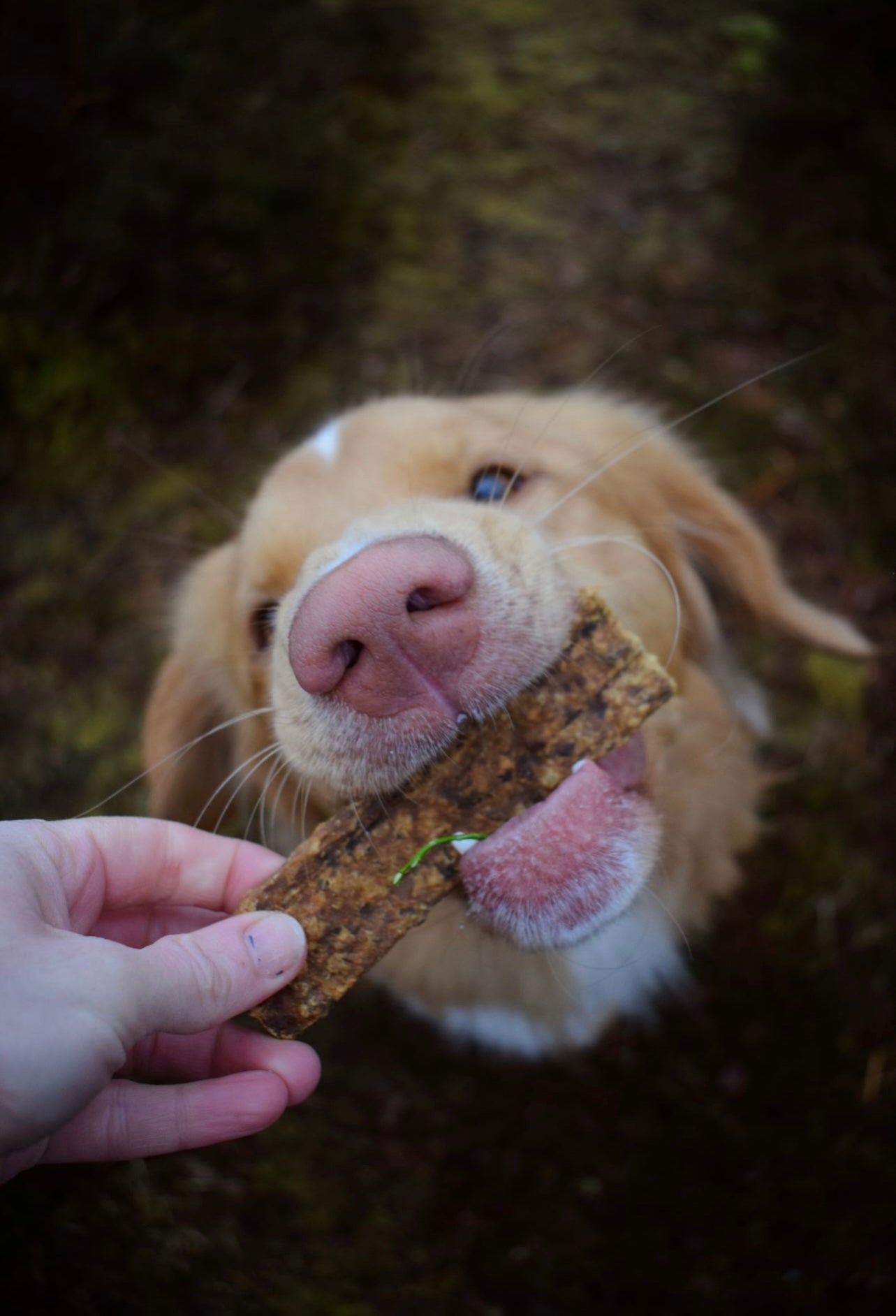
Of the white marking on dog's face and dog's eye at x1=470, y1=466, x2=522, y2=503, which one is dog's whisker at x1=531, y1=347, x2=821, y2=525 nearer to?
dog's eye at x1=470, y1=466, x2=522, y2=503

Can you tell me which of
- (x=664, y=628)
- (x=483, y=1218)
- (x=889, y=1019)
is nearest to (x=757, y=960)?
(x=889, y=1019)

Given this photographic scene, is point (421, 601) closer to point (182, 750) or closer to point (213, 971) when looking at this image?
point (213, 971)

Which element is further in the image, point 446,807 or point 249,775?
point 249,775

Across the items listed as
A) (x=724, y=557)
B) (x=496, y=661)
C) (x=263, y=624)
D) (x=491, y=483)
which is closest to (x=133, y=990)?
(x=496, y=661)

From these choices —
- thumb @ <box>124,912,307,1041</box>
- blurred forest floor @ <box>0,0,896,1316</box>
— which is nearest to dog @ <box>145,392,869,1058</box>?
thumb @ <box>124,912,307,1041</box>

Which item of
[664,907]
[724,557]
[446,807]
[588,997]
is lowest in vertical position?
[588,997]

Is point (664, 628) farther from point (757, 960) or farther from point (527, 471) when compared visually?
point (757, 960)

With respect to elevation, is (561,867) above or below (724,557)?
above
